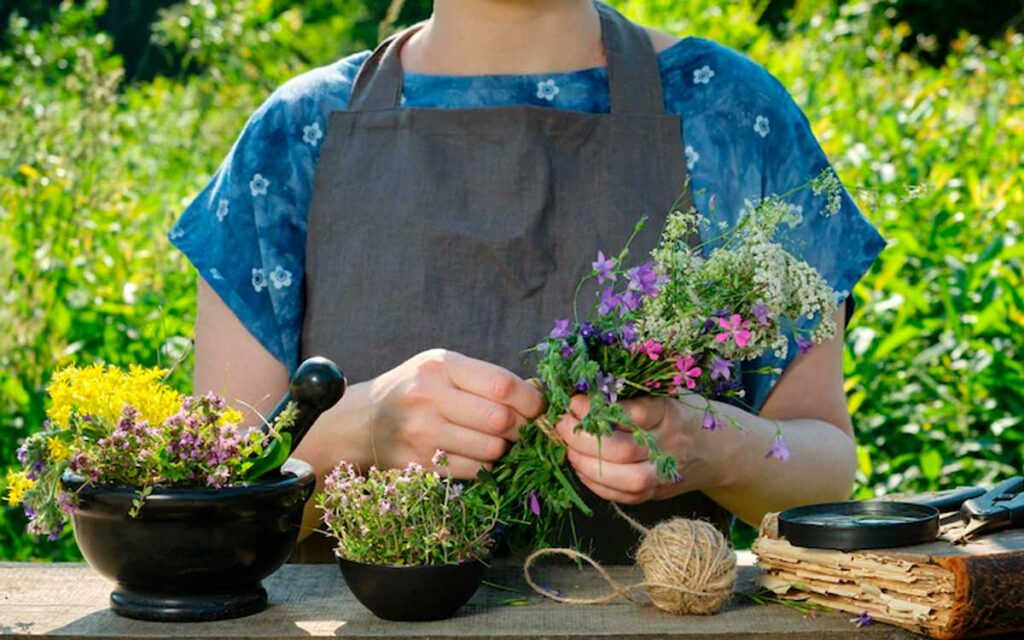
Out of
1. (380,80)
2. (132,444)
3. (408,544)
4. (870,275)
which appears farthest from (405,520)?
(870,275)

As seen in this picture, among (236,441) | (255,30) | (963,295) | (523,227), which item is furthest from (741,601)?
(255,30)

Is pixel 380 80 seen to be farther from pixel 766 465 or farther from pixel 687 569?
pixel 687 569

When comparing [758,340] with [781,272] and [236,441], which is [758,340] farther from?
[236,441]

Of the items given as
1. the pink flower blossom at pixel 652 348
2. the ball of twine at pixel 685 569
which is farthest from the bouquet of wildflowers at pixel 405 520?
the pink flower blossom at pixel 652 348

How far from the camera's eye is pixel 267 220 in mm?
2402

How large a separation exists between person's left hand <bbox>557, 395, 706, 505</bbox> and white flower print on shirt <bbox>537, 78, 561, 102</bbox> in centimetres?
72

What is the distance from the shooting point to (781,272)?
169 centimetres

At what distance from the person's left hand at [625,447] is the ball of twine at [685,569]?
0.33ft

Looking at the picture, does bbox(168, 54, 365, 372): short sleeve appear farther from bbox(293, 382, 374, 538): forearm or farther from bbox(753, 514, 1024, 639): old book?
bbox(753, 514, 1024, 639): old book

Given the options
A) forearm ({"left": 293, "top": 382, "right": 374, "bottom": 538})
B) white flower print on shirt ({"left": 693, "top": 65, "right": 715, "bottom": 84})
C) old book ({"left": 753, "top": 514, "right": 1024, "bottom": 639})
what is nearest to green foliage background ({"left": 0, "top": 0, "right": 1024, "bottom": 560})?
forearm ({"left": 293, "top": 382, "right": 374, "bottom": 538})

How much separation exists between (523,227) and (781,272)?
0.71 m

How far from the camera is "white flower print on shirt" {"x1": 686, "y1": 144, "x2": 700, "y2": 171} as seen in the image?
7.95ft

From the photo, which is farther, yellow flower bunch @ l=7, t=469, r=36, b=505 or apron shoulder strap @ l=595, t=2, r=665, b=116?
apron shoulder strap @ l=595, t=2, r=665, b=116

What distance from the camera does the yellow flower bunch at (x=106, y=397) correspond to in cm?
167
